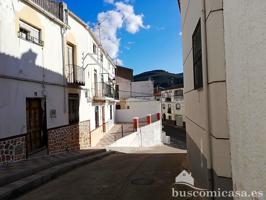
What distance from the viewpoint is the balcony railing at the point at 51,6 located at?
37.1 ft

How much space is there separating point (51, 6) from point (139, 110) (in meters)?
20.9

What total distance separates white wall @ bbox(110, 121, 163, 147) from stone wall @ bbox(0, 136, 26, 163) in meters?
7.51

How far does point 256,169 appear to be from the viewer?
7.69 ft

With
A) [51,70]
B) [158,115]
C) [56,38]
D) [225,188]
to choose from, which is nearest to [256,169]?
[225,188]

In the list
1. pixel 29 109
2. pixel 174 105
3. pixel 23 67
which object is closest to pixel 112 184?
pixel 29 109

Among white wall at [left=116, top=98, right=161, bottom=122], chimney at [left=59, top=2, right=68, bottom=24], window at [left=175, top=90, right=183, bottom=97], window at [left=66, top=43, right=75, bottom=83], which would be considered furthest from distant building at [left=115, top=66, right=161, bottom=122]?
chimney at [left=59, top=2, right=68, bottom=24]

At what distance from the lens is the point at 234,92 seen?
9.82ft

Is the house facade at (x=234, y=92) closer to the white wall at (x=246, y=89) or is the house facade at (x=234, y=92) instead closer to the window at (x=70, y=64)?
the white wall at (x=246, y=89)

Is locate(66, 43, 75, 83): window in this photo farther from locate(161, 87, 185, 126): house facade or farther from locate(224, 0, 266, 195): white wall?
locate(161, 87, 185, 126): house facade

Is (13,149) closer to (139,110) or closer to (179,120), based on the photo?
(139,110)

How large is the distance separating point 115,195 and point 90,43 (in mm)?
14048

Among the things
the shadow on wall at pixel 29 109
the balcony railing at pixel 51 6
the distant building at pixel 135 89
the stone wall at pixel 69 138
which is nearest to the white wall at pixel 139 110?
the distant building at pixel 135 89

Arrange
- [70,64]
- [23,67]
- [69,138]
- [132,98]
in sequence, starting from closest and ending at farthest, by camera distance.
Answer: [23,67] < [69,138] < [70,64] < [132,98]

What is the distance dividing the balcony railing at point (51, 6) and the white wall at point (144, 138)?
26.7 ft
